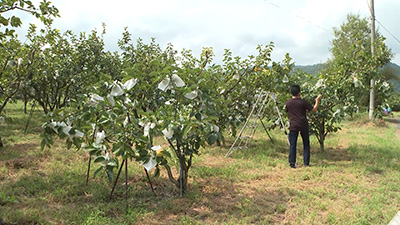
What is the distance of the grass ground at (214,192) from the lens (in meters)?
3.22

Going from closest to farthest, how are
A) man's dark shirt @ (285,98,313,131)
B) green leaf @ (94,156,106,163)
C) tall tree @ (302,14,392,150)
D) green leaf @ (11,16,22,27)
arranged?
green leaf @ (94,156,106,163) → green leaf @ (11,16,22,27) → man's dark shirt @ (285,98,313,131) → tall tree @ (302,14,392,150)

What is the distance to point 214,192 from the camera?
402cm

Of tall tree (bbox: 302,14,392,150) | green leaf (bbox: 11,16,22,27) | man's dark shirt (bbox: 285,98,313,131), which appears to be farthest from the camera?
tall tree (bbox: 302,14,392,150)

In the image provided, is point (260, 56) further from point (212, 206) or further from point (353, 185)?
point (212, 206)

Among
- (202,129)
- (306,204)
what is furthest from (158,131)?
(306,204)

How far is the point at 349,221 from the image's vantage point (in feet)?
10.4

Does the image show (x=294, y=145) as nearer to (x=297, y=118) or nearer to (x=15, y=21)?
(x=297, y=118)

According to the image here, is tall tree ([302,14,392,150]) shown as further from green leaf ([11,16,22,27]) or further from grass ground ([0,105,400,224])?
green leaf ([11,16,22,27])

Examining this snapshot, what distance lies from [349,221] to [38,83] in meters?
8.25

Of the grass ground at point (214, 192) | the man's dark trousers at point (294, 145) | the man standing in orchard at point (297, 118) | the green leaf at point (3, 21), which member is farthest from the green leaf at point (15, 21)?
the man's dark trousers at point (294, 145)

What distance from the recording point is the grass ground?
3.22 meters

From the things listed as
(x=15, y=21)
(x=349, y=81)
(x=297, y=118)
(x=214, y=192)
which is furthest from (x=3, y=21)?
(x=349, y=81)

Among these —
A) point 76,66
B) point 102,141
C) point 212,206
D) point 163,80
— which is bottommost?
point 212,206

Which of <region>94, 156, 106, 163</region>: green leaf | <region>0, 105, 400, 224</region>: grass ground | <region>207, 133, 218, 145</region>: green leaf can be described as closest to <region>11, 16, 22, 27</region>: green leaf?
<region>0, 105, 400, 224</region>: grass ground
